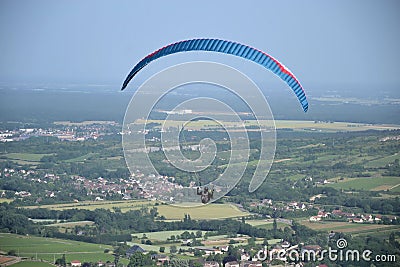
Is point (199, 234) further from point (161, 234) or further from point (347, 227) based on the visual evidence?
point (347, 227)

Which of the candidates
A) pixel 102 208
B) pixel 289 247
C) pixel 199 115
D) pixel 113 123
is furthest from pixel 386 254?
pixel 113 123

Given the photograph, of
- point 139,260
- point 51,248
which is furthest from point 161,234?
point 139,260

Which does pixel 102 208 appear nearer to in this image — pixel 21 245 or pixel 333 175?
pixel 21 245

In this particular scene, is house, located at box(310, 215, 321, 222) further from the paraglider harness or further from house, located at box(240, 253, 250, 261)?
the paraglider harness

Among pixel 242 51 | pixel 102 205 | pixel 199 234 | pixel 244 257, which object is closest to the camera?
pixel 242 51

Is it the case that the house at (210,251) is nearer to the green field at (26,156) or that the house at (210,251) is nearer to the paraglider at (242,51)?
the paraglider at (242,51)

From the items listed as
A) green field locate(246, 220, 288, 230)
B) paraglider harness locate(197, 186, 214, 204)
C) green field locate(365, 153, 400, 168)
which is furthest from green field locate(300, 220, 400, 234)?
green field locate(365, 153, 400, 168)
